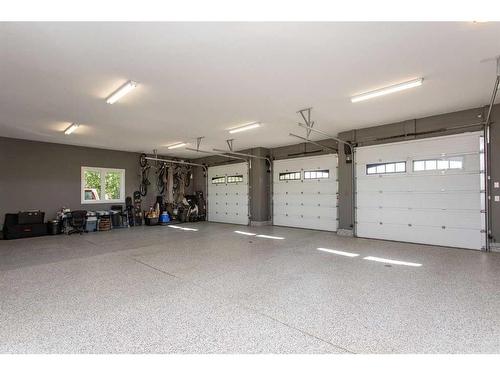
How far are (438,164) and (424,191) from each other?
2.22ft

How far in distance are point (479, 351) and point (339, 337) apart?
3.33 feet

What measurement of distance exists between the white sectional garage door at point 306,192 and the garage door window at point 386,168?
123cm

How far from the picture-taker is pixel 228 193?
11.3m

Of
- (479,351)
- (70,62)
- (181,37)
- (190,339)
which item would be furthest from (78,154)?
(479,351)

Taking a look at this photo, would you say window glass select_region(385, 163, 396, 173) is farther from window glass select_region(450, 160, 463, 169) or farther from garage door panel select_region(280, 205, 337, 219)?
garage door panel select_region(280, 205, 337, 219)

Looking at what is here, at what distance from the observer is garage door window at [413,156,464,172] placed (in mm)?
5816

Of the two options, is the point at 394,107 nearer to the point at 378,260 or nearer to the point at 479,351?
the point at 378,260

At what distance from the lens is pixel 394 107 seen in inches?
219

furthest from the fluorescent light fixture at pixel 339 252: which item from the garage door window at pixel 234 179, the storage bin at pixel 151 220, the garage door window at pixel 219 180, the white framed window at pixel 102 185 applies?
the white framed window at pixel 102 185

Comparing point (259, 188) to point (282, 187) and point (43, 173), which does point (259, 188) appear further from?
point (43, 173)

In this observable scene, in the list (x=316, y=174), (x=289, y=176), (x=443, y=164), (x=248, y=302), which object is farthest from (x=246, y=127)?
(x=248, y=302)

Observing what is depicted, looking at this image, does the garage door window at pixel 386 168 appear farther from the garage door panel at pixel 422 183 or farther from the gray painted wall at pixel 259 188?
the gray painted wall at pixel 259 188

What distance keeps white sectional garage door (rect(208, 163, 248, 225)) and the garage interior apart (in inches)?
68.0

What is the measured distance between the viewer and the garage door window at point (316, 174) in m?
8.49
